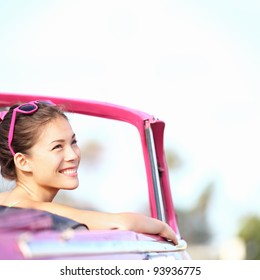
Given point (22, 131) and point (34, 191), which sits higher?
point (22, 131)

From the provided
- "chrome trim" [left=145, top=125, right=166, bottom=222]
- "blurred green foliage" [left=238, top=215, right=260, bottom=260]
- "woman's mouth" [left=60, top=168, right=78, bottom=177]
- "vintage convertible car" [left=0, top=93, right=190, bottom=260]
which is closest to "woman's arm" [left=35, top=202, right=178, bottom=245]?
"vintage convertible car" [left=0, top=93, right=190, bottom=260]

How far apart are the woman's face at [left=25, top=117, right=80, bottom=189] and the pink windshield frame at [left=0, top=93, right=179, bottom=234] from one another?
0.54 meters

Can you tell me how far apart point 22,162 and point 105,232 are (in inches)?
17.7

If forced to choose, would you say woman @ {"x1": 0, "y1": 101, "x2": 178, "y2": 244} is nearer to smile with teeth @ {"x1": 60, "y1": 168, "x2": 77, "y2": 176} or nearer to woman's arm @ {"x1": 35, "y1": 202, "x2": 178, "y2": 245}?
smile with teeth @ {"x1": 60, "y1": 168, "x2": 77, "y2": 176}

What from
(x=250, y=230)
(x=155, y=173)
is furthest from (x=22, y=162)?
(x=250, y=230)

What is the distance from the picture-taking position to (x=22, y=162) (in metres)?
2.28

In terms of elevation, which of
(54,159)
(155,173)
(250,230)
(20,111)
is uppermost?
(20,111)

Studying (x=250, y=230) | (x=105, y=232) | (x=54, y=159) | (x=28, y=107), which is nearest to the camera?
(x=105, y=232)

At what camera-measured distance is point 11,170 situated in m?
2.36

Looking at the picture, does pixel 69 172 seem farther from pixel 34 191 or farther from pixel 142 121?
pixel 142 121
